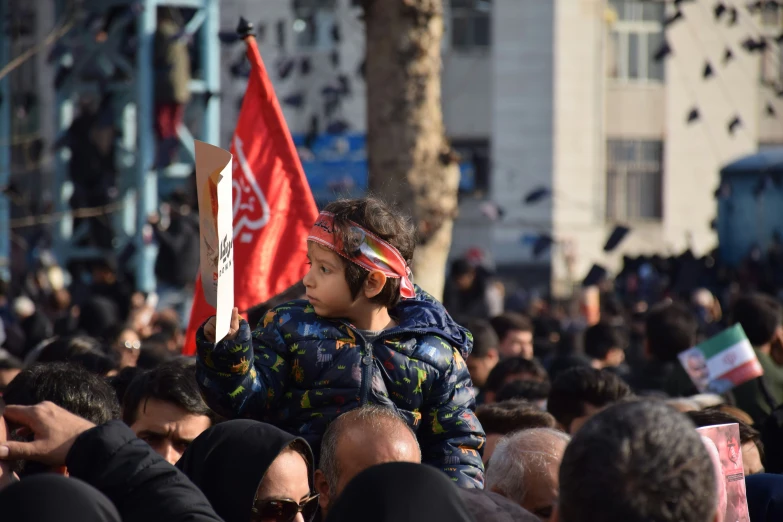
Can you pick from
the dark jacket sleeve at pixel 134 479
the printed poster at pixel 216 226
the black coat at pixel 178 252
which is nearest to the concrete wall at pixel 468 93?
the black coat at pixel 178 252

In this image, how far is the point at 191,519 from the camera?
2693 millimetres

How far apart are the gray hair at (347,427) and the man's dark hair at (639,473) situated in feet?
3.06

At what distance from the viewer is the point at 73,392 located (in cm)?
377

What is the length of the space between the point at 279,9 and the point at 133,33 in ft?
47.4

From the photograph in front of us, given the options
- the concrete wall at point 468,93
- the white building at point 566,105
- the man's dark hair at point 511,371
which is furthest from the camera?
the concrete wall at point 468,93

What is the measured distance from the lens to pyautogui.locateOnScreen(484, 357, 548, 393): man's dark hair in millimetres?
6398

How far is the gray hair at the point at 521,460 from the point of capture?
3635 millimetres

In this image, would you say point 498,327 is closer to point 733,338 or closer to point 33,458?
point 733,338

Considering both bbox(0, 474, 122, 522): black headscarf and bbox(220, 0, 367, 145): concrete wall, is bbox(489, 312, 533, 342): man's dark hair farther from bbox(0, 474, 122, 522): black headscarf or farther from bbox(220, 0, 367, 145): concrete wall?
bbox(220, 0, 367, 145): concrete wall

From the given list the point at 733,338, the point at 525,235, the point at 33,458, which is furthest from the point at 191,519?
the point at 525,235

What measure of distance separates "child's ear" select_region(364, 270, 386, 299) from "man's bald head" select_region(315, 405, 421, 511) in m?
0.59

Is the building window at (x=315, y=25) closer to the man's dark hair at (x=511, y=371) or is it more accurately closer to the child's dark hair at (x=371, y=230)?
the man's dark hair at (x=511, y=371)

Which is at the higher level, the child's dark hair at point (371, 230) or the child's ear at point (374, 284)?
the child's dark hair at point (371, 230)

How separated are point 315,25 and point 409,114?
18604 mm
